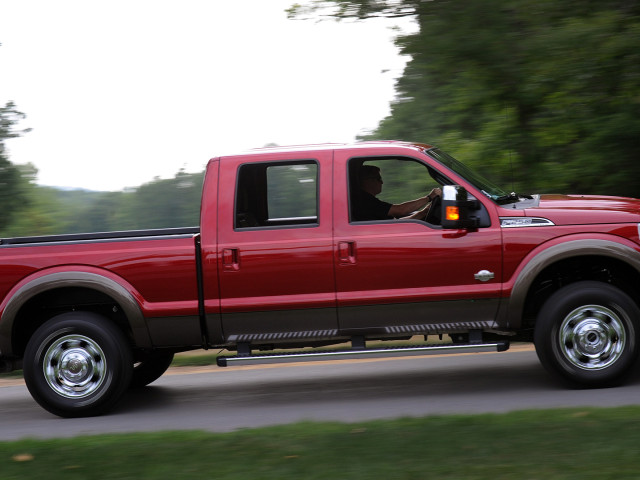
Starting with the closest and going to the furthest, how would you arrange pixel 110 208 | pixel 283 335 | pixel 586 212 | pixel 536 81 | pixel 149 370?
pixel 586 212
pixel 283 335
pixel 149 370
pixel 536 81
pixel 110 208

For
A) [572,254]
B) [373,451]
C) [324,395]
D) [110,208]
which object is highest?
[110,208]

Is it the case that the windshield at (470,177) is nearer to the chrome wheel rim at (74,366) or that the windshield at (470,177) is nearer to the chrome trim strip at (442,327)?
the chrome trim strip at (442,327)

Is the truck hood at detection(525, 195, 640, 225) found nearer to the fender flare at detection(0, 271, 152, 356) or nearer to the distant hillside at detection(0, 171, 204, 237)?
the fender flare at detection(0, 271, 152, 356)

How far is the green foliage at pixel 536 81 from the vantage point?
378 inches

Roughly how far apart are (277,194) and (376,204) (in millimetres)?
1218

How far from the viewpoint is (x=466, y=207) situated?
6.75 metres

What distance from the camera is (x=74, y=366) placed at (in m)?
7.10

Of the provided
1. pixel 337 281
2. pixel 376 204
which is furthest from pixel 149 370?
pixel 376 204

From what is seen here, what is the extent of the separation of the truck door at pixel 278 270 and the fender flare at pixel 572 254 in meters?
1.46

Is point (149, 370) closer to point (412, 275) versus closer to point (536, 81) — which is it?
point (412, 275)

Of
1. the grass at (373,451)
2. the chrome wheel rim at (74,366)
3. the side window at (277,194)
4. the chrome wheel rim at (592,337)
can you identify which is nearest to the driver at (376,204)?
the side window at (277,194)

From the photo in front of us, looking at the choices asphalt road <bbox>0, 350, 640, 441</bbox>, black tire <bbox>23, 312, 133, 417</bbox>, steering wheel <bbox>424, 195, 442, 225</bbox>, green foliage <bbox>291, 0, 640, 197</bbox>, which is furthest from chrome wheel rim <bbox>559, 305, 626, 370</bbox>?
green foliage <bbox>291, 0, 640, 197</bbox>

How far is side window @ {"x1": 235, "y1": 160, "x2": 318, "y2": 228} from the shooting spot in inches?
280

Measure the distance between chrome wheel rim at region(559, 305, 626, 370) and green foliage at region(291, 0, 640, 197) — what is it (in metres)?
3.87
